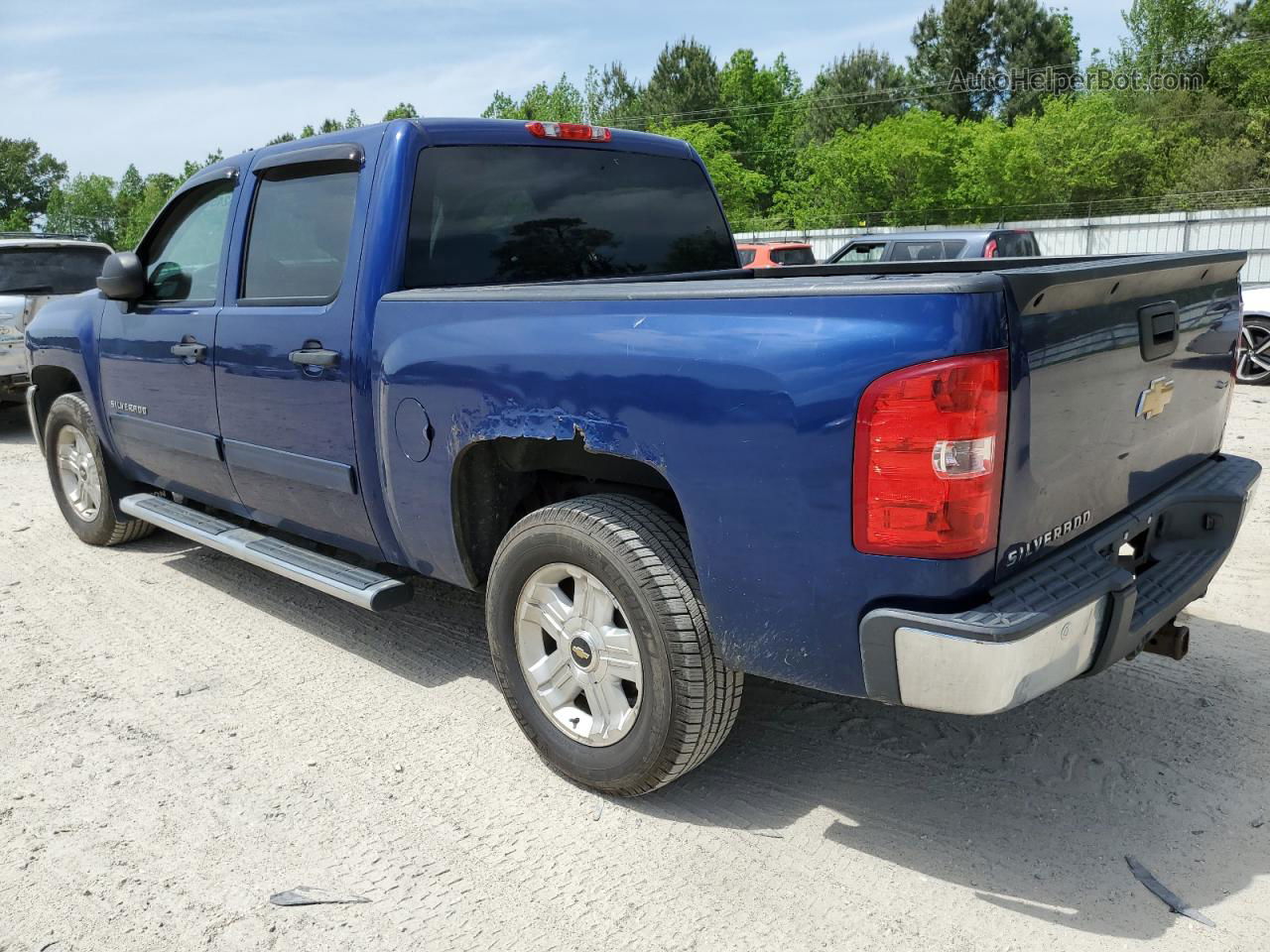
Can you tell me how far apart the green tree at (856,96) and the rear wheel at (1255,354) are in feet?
171

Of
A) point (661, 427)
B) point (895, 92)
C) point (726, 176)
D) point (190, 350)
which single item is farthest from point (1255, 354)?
point (895, 92)

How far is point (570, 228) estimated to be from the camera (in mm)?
4109

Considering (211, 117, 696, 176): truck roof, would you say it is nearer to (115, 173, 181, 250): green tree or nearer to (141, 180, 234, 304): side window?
(141, 180, 234, 304): side window

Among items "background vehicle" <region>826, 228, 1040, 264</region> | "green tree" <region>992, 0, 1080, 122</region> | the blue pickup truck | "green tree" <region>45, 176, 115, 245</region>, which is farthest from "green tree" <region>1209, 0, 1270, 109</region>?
"green tree" <region>45, 176, 115, 245</region>

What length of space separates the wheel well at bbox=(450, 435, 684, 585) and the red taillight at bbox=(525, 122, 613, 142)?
139cm

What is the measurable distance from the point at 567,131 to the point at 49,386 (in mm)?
3879

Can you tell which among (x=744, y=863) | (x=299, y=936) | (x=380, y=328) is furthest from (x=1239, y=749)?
(x=380, y=328)

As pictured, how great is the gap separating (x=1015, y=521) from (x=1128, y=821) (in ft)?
3.70

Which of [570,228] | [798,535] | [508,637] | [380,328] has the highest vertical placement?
[570,228]

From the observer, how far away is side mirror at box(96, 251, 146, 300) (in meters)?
4.78

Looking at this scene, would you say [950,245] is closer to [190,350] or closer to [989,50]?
[190,350]

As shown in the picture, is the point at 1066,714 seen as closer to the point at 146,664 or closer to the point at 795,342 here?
the point at 795,342

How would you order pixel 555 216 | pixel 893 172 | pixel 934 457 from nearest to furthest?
pixel 934 457 → pixel 555 216 → pixel 893 172

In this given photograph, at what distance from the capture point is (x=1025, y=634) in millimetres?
2324
